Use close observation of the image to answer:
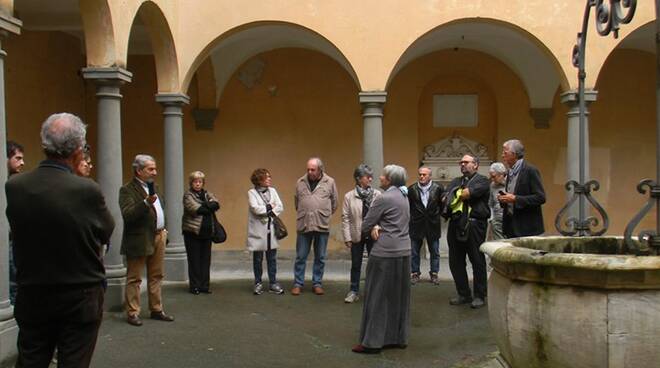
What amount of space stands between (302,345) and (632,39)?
873cm

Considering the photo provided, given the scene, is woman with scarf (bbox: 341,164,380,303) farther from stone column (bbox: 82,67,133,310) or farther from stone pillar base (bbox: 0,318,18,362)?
stone pillar base (bbox: 0,318,18,362)

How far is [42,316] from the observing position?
2.96 meters

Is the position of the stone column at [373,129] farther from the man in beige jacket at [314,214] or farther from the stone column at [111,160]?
the stone column at [111,160]

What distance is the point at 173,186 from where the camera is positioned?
9.54 metres

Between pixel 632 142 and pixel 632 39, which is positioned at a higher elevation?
pixel 632 39

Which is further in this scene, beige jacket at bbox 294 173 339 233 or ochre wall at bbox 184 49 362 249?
ochre wall at bbox 184 49 362 249

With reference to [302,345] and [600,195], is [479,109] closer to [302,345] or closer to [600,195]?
[600,195]

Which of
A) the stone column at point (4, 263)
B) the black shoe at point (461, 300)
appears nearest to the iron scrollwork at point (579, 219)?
the black shoe at point (461, 300)

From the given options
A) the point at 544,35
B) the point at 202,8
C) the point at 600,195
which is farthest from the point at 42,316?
the point at 600,195

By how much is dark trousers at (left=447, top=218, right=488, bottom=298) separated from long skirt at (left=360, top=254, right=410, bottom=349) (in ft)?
6.13

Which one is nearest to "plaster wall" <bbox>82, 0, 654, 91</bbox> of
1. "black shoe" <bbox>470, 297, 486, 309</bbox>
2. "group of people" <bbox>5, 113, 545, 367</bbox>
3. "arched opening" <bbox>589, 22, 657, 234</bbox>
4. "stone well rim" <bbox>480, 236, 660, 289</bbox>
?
"group of people" <bbox>5, 113, 545, 367</bbox>

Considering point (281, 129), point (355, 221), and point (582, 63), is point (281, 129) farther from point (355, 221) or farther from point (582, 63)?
point (582, 63)

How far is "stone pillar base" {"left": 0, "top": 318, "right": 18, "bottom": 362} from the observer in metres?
5.00

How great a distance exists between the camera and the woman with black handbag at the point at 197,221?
7.93 m
